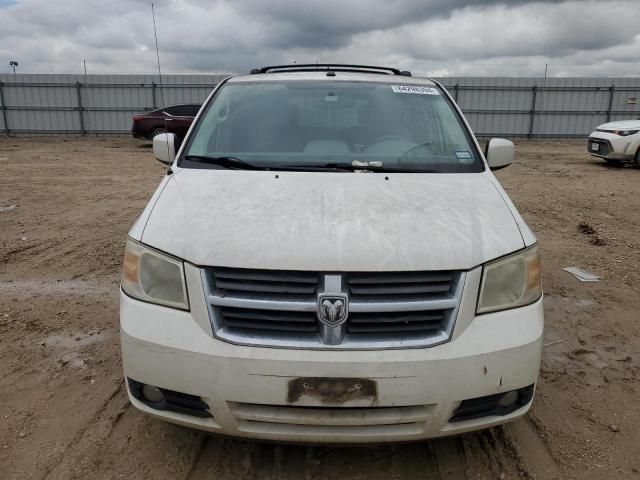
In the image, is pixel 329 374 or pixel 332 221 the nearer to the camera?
pixel 329 374

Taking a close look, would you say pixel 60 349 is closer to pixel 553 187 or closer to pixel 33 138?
pixel 553 187

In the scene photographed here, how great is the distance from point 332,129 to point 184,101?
72.4 feet

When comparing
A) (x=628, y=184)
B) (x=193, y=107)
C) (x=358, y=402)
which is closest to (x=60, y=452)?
(x=358, y=402)

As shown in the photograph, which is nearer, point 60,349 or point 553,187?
point 60,349

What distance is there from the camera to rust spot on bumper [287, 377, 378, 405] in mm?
1902

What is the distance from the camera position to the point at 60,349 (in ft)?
11.3

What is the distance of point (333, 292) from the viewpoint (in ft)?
6.47

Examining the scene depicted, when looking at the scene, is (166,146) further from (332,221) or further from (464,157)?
(464,157)

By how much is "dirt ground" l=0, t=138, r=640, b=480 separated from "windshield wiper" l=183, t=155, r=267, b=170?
55.1 inches

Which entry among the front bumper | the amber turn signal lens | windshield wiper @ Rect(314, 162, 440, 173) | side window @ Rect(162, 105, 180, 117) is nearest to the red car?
side window @ Rect(162, 105, 180, 117)

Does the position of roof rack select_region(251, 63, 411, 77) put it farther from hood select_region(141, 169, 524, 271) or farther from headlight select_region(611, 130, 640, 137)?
headlight select_region(611, 130, 640, 137)

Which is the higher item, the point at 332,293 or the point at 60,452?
the point at 332,293

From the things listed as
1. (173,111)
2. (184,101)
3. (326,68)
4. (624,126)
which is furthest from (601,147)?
(184,101)

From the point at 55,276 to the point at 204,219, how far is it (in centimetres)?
331
